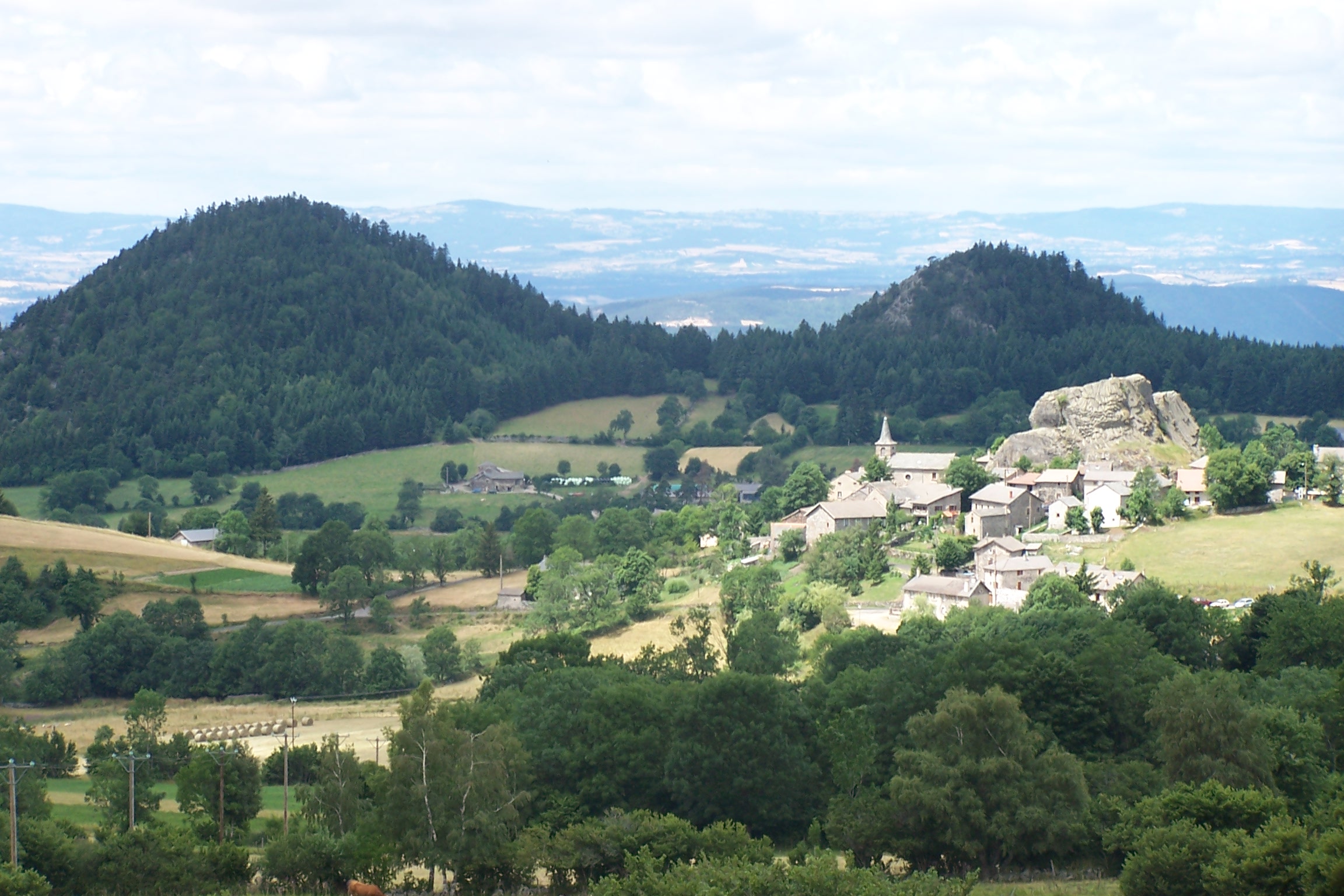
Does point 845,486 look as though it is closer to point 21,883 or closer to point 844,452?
point 844,452

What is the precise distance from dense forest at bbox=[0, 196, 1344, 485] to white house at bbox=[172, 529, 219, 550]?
3588 centimetres

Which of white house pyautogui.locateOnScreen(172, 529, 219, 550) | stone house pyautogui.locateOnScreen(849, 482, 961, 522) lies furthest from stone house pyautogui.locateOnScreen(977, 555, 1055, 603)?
white house pyautogui.locateOnScreen(172, 529, 219, 550)

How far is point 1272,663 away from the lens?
2146 inches

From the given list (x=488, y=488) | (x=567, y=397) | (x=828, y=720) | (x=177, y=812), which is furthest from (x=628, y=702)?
(x=567, y=397)

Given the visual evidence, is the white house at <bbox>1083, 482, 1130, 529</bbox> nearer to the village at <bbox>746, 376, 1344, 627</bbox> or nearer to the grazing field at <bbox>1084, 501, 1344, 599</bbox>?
the village at <bbox>746, 376, 1344, 627</bbox>

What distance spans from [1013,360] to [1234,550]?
333 feet

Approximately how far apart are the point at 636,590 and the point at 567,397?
96.3 m

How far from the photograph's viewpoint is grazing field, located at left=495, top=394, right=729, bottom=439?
167625 millimetres

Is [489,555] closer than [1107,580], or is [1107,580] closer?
→ [1107,580]

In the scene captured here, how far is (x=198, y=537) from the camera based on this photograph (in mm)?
114000

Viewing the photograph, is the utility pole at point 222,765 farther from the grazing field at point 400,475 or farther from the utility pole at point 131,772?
the grazing field at point 400,475

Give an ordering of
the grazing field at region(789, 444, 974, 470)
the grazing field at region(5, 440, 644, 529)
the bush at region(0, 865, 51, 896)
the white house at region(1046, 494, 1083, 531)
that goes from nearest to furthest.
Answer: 1. the bush at region(0, 865, 51, 896)
2. the white house at region(1046, 494, 1083, 531)
3. the grazing field at region(5, 440, 644, 529)
4. the grazing field at region(789, 444, 974, 470)

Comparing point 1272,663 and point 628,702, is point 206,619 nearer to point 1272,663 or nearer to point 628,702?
point 628,702

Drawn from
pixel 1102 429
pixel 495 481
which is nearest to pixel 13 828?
pixel 1102 429
